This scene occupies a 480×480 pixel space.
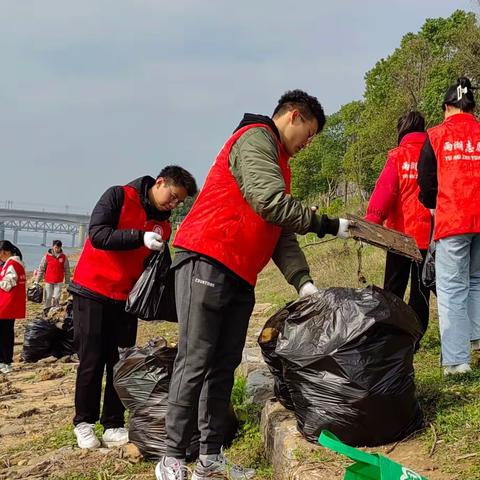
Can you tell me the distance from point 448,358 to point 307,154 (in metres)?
34.7

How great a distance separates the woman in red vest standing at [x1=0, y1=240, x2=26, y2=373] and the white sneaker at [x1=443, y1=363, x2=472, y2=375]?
560cm

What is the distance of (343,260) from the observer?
11.6 metres

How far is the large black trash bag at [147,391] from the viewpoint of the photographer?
3391 mm

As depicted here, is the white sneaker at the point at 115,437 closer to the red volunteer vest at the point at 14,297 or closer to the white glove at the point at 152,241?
the white glove at the point at 152,241

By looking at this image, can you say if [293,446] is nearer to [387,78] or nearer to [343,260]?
[343,260]

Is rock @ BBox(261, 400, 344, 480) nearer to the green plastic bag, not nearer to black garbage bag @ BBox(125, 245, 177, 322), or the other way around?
black garbage bag @ BBox(125, 245, 177, 322)

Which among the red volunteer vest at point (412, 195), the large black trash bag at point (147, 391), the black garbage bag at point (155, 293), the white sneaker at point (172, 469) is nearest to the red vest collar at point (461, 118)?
the red volunteer vest at point (412, 195)

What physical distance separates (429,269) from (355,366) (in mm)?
1536

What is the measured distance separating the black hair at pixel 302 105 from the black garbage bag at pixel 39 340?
6055 mm

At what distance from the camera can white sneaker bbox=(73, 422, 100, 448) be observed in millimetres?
3709

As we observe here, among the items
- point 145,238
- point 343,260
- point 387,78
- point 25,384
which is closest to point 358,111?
point 387,78

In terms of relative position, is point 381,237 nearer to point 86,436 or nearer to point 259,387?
point 259,387

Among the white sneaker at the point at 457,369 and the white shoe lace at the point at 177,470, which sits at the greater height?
the white sneaker at the point at 457,369

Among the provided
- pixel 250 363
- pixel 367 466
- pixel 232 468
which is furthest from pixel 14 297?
pixel 367 466
